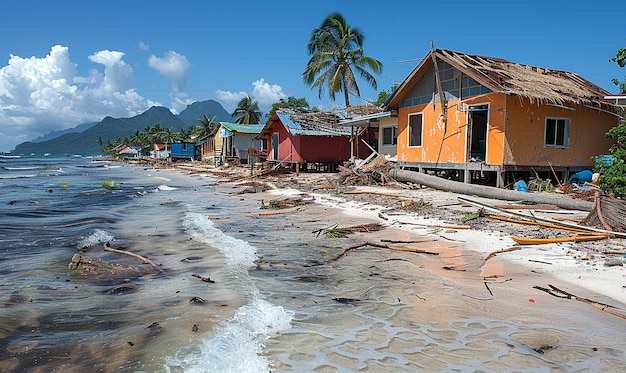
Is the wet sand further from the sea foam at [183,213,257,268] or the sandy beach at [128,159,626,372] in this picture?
the sea foam at [183,213,257,268]

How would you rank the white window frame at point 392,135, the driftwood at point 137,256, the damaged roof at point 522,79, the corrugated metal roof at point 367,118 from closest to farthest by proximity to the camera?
the driftwood at point 137,256
the damaged roof at point 522,79
the corrugated metal roof at point 367,118
the white window frame at point 392,135

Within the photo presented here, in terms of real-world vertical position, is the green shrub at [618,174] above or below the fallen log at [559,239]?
above

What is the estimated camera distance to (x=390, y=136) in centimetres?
2238

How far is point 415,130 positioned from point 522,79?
5.25 m

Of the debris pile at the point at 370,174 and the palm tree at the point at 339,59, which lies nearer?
the debris pile at the point at 370,174

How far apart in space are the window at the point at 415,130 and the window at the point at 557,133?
5072 mm

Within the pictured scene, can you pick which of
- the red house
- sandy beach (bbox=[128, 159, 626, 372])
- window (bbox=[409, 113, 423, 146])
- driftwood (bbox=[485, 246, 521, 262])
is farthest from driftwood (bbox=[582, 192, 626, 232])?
the red house

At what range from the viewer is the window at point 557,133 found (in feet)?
50.9

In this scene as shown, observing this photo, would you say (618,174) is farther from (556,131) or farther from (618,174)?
(556,131)

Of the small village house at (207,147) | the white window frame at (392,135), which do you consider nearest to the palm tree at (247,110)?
the small village house at (207,147)

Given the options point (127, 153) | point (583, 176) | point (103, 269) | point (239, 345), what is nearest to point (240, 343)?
point (239, 345)

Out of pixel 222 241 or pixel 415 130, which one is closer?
pixel 222 241

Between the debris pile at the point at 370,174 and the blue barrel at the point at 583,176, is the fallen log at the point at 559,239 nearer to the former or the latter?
the blue barrel at the point at 583,176

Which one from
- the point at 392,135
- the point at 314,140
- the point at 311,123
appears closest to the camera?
the point at 392,135
